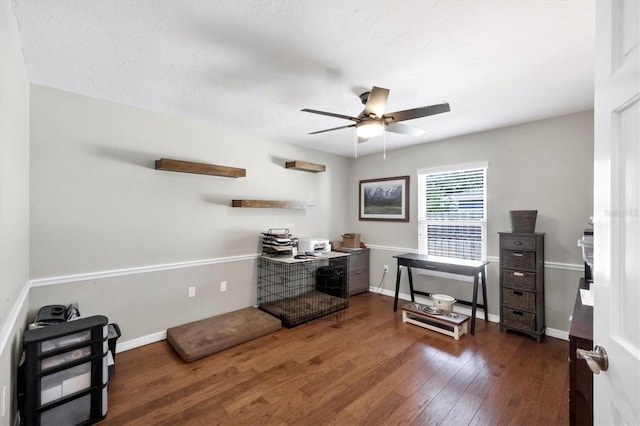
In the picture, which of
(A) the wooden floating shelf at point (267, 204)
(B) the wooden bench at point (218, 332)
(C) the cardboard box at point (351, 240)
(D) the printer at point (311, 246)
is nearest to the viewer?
(B) the wooden bench at point (218, 332)

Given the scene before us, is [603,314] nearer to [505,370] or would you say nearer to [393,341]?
[505,370]

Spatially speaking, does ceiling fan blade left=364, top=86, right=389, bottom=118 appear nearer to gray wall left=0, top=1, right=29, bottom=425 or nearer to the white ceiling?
the white ceiling

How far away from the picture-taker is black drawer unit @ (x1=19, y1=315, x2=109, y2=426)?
1613mm

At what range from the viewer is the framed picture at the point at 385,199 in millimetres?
4285

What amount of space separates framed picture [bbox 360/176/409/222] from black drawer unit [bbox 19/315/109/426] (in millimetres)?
3792

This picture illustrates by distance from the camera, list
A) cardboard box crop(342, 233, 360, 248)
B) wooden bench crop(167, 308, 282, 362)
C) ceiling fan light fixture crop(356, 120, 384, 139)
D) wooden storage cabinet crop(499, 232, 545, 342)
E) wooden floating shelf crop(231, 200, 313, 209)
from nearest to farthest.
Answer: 1. ceiling fan light fixture crop(356, 120, 384, 139)
2. wooden bench crop(167, 308, 282, 362)
3. wooden storage cabinet crop(499, 232, 545, 342)
4. wooden floating shelf crop(231, 200, 313, 209)
5. cardboard box crop(342, 233, 360, 248)

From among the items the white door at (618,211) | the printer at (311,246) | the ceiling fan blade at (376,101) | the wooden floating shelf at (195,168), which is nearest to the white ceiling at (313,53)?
the ceiling fan blade at (376,101)

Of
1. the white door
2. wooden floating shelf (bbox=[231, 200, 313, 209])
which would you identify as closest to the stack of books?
wooden floating shelf (bbox=[231, 200, 313, 209])

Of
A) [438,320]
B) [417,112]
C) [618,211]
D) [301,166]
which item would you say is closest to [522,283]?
[438,320]

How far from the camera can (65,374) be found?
1734mm

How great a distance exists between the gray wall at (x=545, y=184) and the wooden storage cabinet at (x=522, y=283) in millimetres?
220

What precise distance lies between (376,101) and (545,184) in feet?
7.99

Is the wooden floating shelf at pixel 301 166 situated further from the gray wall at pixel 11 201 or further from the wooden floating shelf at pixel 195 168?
the gray wall at pixel 11 201

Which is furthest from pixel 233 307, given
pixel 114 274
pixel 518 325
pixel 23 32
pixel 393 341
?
pixel 518 325
